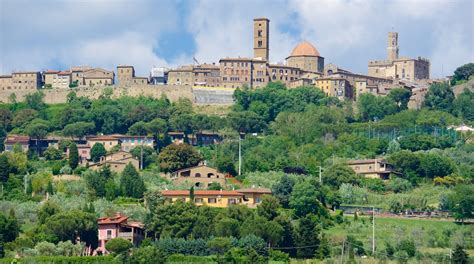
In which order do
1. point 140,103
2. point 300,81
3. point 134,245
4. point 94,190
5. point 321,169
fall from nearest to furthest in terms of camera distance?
1. point 134,245
2. point 94,190
3. point 321,169
4. point 140,103
5. point 300,81

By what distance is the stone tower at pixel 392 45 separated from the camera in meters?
93.2

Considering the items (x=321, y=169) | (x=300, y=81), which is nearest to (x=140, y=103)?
(x=300, y=81)

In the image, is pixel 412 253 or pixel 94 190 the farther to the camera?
pixel 94 190

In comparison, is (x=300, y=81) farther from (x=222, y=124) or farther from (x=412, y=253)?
(x=412, y=253)

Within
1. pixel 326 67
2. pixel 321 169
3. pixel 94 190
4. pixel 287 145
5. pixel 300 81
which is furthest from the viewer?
pixel 326 67

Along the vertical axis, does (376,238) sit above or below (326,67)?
below

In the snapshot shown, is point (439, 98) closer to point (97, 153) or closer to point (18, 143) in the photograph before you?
point (97, 153)

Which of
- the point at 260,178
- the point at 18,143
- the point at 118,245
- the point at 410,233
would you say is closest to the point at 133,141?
the point at 18,143

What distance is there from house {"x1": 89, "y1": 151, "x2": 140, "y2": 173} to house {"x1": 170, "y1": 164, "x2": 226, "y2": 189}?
3.11 m

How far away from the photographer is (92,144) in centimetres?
6575

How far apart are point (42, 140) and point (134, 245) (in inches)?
898

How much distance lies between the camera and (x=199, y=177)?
2269 inches

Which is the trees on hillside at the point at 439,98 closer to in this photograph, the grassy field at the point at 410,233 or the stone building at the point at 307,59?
the stone building at the point at 307,59

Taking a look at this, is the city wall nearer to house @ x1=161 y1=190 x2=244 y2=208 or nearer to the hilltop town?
the hilltop town
